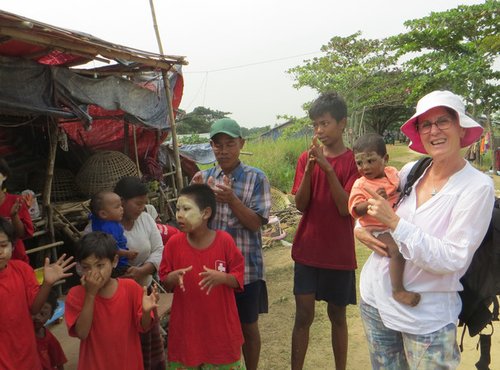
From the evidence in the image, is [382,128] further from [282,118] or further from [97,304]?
[97,304]

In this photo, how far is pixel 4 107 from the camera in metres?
3.65

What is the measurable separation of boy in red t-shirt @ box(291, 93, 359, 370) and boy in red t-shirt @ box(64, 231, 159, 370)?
1157 mm

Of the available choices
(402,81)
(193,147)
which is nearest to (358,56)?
(402,81)

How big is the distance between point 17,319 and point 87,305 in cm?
45

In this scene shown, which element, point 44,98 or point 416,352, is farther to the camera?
point 44,98

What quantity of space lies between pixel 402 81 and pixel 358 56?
97.3 inches

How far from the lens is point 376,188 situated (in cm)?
221

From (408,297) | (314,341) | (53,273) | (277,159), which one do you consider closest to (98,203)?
(53,273)

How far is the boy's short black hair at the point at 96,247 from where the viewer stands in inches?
80.4

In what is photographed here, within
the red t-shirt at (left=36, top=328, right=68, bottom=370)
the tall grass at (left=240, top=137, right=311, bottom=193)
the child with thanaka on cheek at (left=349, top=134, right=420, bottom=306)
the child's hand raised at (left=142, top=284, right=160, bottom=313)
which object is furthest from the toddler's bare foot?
the tall grass at (left=240, top=137, right=311, bottom=193)

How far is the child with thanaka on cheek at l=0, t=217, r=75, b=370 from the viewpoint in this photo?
2.05 meters

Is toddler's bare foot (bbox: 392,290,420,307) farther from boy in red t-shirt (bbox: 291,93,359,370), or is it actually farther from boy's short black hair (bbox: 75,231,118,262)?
boy's short black hair (bbox: 75,231,118,262)

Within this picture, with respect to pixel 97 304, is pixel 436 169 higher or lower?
higher

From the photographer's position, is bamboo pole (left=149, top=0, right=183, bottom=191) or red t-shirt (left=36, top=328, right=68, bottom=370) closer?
red t-shirt (left=36, top=328, right=68, bottom=370)
